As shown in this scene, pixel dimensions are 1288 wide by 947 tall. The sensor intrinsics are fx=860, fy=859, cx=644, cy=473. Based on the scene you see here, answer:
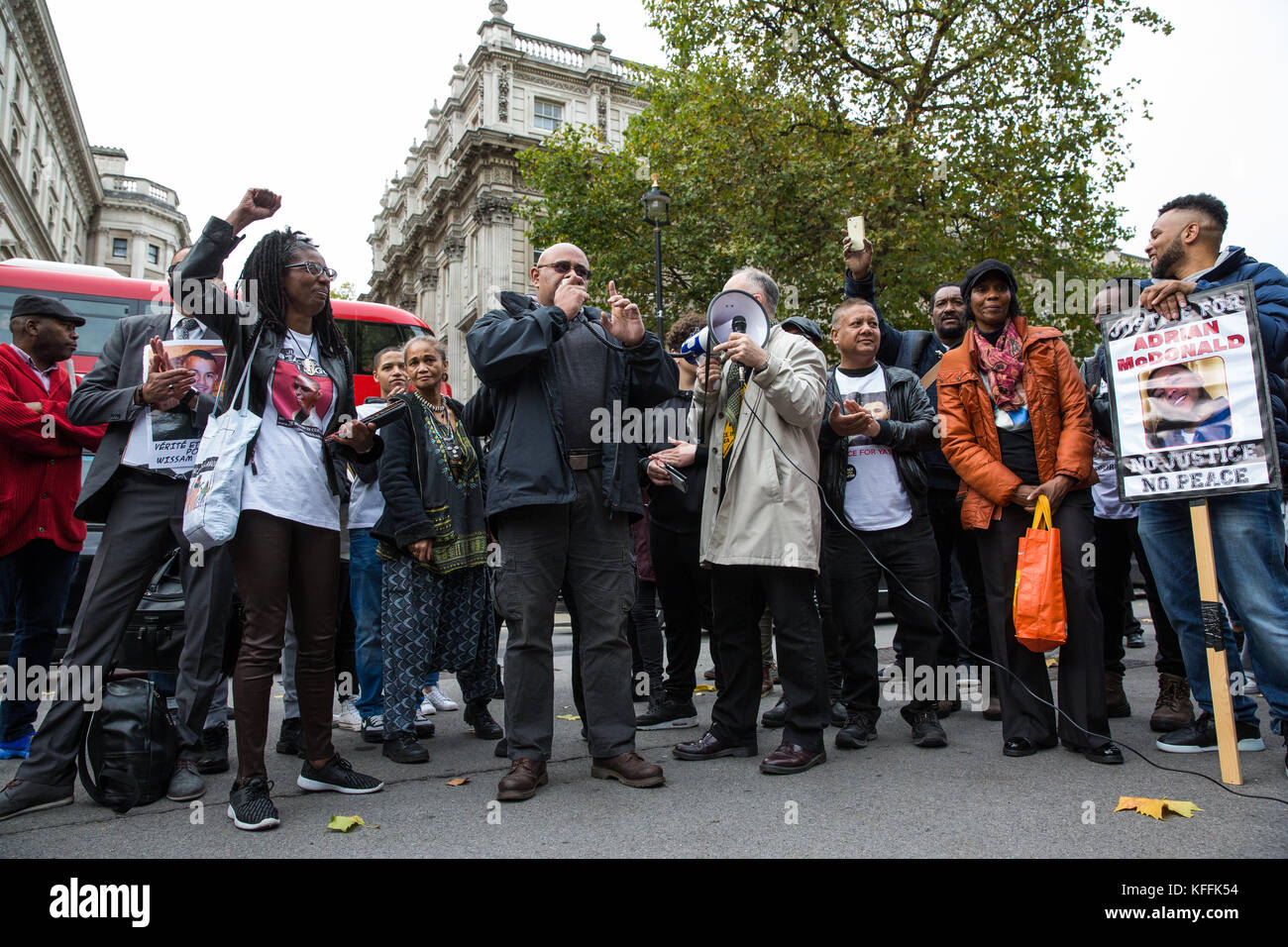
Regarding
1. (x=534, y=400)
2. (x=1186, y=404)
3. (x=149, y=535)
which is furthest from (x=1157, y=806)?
(x=149, y=535)

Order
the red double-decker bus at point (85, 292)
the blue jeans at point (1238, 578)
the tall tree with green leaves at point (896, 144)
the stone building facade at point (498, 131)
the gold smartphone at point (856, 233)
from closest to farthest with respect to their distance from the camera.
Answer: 1. the blue jeans at point (1238, 578)
2. the gold smartphone at point (856, 233)
3. the red double-decker bus at point (85, 292)
4. the tall tree with green leaves at point (896, 144)
5. the stone building facade at point (498, 131)

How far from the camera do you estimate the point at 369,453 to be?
11.7 ft

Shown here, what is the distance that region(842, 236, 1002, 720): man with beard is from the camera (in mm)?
4691

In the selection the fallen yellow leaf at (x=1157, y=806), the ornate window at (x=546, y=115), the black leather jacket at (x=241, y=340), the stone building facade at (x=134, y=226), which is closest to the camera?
the fallen yellow leaf at (x=1157, y=806)

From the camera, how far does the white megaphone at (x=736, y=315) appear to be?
3.79 m

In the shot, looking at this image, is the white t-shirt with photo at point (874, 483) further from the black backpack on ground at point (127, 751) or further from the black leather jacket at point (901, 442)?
the black backpack on ground at point (127, 751)

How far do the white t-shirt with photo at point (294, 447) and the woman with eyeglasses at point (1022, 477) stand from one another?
2.85 m

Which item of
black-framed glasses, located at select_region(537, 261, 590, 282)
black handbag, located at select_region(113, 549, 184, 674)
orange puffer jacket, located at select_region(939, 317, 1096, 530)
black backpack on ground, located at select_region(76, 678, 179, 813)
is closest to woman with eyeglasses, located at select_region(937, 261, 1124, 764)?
orange puffer jacket, located at select_region(939, 317, 1096, 530)

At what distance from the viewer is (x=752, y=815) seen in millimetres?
3008

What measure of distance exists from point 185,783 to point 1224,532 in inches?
170

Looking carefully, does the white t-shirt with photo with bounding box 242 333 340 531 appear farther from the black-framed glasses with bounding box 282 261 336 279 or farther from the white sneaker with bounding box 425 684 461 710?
the white sneaker with bounding box 425 684 461 710

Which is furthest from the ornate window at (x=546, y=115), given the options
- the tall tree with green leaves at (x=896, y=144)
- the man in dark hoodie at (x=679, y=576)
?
the man in dark hoodie at (x=679, y=576)
